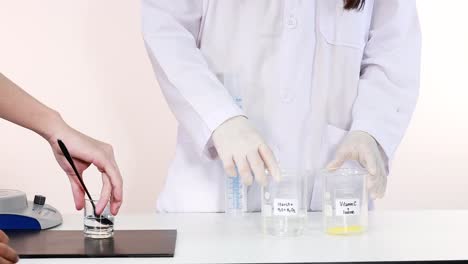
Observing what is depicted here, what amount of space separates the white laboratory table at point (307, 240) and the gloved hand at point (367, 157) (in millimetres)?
75

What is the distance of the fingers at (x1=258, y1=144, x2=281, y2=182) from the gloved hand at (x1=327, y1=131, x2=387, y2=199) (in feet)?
0.53

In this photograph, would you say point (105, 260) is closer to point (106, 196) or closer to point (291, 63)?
point (106, 196)

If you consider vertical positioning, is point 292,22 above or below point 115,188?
above

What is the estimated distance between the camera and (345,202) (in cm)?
138

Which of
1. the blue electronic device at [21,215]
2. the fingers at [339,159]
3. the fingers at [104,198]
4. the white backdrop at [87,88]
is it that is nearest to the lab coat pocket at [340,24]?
the fingers at [339,159]

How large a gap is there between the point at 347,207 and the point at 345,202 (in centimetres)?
1

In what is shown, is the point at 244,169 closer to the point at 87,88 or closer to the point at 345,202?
the point at 345,202

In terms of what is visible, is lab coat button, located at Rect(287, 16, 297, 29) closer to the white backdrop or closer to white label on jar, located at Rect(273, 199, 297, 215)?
white label on jar, located at Rect(273, 199, 297, 215)

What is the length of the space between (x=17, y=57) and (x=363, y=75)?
6.03ft

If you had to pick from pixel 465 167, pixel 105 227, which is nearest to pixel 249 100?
pixel 105 227

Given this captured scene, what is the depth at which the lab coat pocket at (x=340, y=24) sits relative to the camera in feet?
Result: 5.73

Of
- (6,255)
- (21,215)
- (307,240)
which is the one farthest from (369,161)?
(6,255)

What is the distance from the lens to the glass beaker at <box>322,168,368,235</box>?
4.54 ft

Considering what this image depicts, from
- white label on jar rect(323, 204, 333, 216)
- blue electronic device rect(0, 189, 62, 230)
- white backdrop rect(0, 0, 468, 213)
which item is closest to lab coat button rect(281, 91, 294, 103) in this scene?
white label on jar rect(323, 204, 333, 216)
